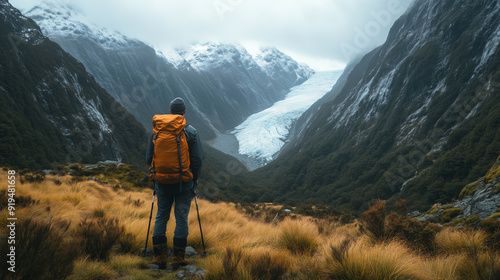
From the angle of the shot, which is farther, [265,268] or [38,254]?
[265,268]

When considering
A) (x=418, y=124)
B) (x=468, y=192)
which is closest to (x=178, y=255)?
(x=468, y=192)

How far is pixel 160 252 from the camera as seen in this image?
174 inches

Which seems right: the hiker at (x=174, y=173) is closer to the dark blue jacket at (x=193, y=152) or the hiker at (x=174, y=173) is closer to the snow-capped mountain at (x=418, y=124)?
the dark blue jacket at (x=193, y=152)

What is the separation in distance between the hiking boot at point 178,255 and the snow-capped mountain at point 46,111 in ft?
239

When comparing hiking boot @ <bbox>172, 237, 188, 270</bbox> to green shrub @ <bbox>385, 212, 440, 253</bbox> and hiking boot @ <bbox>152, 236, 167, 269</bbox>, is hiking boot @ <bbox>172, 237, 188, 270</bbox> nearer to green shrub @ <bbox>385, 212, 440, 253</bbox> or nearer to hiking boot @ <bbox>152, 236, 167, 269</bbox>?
hiking boot @ <bbox>152, 236, 167, 269</bbox>

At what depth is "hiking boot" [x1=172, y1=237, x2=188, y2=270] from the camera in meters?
4.40

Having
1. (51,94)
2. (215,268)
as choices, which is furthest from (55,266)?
(51,94)

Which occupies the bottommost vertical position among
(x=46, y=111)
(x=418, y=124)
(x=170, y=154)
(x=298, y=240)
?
(x=298, y=240)

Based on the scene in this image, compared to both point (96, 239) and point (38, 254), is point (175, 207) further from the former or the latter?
point (38, 254)

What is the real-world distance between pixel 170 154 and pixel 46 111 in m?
100

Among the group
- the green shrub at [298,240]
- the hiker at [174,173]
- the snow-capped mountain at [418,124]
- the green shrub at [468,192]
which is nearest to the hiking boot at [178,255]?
the hiker at [174,173]

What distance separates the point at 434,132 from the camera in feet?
287

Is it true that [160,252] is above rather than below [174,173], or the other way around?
below

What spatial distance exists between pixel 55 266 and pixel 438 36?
140 m
